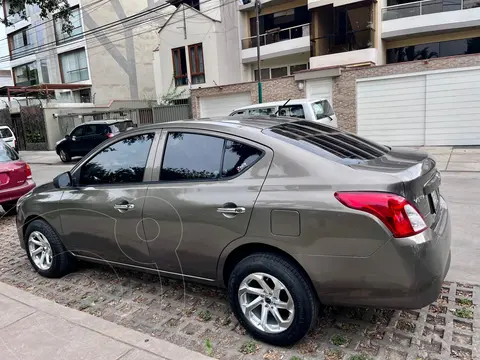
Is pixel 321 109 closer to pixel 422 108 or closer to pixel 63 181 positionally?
pixel 422 108

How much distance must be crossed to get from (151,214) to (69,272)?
1730 mm

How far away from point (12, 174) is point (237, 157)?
5747 millimetres

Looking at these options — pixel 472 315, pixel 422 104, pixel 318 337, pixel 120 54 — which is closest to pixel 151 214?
pixel 318 337

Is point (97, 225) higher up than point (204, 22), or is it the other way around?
point (204, 22)

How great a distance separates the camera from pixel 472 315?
311cm

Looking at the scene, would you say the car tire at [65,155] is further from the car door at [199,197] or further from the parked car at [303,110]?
the car door at [199,197]

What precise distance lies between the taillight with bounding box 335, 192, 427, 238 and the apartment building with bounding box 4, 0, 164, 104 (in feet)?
92.9

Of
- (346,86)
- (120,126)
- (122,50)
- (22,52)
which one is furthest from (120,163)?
(22,52)

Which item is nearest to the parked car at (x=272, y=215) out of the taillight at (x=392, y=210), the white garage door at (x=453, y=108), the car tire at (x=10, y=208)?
the taillight at (x=392, y=210)

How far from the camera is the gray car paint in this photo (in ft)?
8.08

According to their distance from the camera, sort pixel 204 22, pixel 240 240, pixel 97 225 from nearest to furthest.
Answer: pixel 240 240
pixel 97 225
pixel 204 22

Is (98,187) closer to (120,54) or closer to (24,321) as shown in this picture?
(24,321)

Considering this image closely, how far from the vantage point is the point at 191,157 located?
3238mm

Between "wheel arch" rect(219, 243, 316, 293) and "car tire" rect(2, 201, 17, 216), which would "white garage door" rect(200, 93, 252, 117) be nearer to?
"car tire" rect(2, 201, 17, 216)
